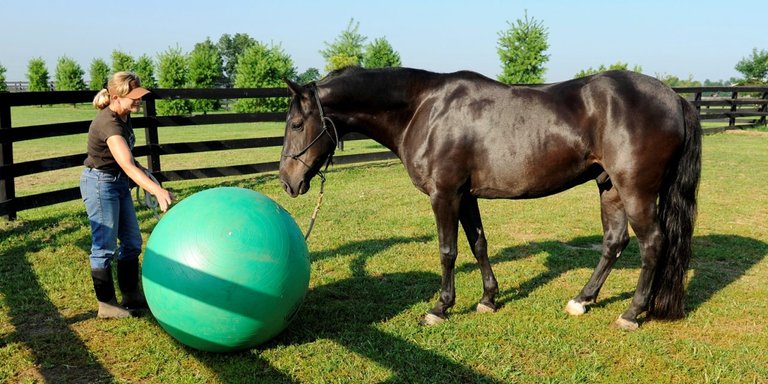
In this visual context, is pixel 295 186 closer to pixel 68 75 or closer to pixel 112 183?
pixel 112 183

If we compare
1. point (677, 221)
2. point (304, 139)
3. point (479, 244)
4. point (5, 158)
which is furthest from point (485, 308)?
point (5, 158)

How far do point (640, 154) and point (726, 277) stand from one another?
2.36m

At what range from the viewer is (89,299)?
485cm

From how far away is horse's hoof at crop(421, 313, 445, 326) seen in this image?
4.39 m

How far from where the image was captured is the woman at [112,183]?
404 cm

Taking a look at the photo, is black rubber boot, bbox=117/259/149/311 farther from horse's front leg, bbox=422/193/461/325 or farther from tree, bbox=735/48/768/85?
tree, bbox=735/48/768/85

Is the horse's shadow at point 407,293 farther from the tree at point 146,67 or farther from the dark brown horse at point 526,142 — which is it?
the tree at point 146,67

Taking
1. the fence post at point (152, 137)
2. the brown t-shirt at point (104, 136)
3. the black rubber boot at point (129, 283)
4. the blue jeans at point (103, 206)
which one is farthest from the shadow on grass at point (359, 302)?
the fence post at point (152, 137)

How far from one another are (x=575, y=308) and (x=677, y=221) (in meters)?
1.06

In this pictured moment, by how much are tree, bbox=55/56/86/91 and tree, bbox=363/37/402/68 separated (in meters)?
27.3

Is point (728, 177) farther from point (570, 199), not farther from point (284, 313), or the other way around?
point (284, 313)

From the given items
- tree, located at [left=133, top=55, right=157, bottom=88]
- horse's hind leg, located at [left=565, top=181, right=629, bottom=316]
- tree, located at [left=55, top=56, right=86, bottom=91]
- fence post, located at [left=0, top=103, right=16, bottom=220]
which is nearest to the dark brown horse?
horse's hind leg, located at [left=565, top=181, right=629, bottom=316]

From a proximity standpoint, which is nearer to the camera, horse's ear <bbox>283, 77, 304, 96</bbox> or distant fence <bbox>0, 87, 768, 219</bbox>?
horse's ear <bbox>283, 77, 304, 96</bbox>

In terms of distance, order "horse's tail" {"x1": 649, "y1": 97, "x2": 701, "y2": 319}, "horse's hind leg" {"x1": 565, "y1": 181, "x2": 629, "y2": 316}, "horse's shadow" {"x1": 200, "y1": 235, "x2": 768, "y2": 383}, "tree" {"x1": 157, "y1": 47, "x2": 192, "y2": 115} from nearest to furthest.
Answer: "horse's shadow" {"x1": 200, "y1": 235, "x2": 768, "y2": 383}
"horse's tail" {"x1": 649, "y1": 97, "x2": 701, "y2": 319}
"horse's hind leg" {"x1": 565, "y1": 181, "x2": 629, "y2": 316}
"tree" {"x1": 157, "y1": 47, "x2": 192, "y2": 115}
